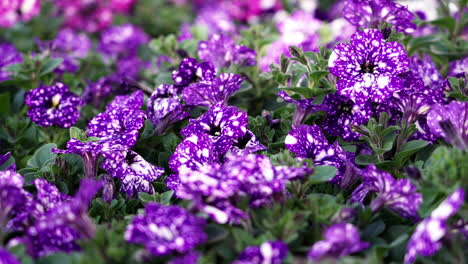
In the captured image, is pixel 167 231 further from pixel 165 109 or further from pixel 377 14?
pixel 377 14

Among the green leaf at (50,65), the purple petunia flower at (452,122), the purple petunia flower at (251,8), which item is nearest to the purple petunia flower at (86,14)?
the purple petunia flower at (251,8)

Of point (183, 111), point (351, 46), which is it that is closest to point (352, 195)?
point (351, 46)

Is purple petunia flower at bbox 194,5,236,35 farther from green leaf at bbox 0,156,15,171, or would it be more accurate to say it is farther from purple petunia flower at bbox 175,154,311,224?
purple petunia flower at bbox 175,154,311,224

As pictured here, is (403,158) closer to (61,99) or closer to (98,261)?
(98,261)

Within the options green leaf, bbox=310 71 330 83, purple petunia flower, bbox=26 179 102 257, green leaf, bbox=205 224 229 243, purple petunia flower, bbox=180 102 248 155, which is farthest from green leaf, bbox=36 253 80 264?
green leaf, bbox=310 71 330 83

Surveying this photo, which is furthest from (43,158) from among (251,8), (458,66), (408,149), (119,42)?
(251,8)

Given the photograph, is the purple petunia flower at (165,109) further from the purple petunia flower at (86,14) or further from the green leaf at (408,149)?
the purple petunia flower at (86,14)

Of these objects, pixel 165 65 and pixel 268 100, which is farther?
pixel 165 65
